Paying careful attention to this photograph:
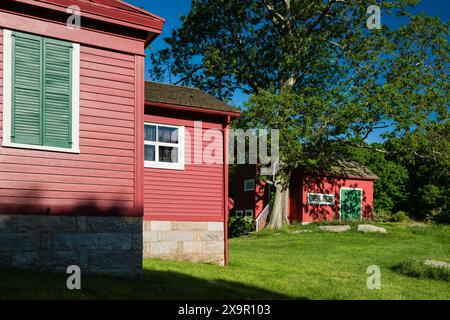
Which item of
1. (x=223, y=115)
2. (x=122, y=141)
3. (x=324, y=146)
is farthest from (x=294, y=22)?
(x=122, y=141)

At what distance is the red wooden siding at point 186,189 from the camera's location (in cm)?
1478

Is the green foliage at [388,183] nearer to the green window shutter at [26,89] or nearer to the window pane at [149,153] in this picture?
the window pane at [149,153]

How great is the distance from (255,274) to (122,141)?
16.0 ft

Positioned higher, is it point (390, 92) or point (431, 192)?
point (390, 92)

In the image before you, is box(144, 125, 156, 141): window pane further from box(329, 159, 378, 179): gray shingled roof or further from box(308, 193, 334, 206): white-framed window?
box(329, 159, 378, 179): gray shingled roof

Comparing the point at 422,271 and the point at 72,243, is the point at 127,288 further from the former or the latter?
the point at 422,271

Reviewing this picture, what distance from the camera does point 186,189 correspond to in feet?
50.3

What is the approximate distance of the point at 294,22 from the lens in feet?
108

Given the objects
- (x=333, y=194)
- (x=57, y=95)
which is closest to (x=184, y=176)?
(x=57, y=95)

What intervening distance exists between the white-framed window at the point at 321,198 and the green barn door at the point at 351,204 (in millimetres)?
875

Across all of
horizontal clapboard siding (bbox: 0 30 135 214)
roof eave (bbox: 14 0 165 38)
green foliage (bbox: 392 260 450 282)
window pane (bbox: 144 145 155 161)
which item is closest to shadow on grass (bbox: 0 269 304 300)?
horizontal clapboard siding (bbox: 0 30 135 214)

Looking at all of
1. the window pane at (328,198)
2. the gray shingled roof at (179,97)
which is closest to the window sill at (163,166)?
the gray shingled roof at (179,97)

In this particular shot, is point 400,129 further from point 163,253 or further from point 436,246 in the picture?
point 163,253

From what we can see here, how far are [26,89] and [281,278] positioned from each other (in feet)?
22.8
